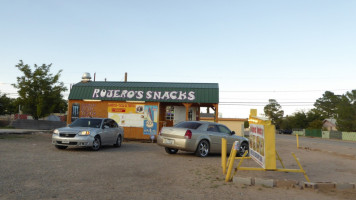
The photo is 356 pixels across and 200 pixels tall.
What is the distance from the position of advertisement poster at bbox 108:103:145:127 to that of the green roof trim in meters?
0.48

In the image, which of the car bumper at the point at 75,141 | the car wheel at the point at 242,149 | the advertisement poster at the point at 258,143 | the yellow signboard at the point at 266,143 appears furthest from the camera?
the car wheel at the point at 242,149

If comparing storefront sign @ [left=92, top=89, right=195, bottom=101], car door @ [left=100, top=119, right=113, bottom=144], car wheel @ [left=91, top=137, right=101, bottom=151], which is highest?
storefront sign @ [left=92, top=89, right=195, bottom=101]

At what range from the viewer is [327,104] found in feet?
301

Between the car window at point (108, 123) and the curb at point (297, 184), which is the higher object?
the car window at point (108, 123)

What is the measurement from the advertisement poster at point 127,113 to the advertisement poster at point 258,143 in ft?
41.5

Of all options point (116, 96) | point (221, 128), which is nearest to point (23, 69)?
point (116, 96)

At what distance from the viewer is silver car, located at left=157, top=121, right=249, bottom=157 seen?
11047 millimetres

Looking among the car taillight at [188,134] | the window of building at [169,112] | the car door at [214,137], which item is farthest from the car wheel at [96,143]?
the window of building at [169,112]

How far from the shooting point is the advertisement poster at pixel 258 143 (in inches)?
245

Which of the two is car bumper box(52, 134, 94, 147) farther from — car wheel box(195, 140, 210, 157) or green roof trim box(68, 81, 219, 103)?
green roof trim box(68, 81, 219, 103)

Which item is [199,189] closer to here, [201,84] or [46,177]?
[46,177]

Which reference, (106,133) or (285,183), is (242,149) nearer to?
(106,133)

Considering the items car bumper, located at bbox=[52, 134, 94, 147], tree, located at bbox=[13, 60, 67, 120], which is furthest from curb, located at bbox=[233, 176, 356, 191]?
tree, located at bbox=[13, 60, 67, 120]

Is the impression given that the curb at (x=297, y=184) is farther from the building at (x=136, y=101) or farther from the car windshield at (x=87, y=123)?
the building at (x=136, y=101)
